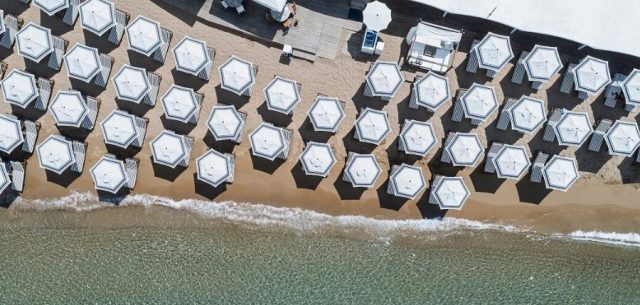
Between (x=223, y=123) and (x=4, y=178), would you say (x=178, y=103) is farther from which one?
(x=4, y=178)

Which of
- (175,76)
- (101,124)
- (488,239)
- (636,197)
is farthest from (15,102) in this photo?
(636,197)

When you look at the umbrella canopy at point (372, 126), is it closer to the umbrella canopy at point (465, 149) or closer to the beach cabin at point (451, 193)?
the umbrella canopy at point (465, 149)

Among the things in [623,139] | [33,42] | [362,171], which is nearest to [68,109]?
[33,42]

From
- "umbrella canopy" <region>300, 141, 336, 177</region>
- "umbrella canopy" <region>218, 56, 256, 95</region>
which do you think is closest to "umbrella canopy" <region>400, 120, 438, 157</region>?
"umbrella canopy" <region>300, 141, 336, 177</region>

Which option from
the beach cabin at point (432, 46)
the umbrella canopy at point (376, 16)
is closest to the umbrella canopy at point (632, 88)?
the beach cabin at point (432, 46)

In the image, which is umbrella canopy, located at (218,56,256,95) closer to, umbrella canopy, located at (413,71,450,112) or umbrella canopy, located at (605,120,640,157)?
umbrella canopy, located at (413,71,450,112)

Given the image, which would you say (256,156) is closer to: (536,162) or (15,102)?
(15,102)
